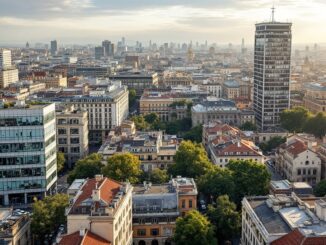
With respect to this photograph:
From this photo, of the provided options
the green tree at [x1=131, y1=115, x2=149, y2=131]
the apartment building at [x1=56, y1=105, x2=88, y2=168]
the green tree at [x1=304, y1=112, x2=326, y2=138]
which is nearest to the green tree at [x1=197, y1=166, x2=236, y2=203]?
the apartment building at [x1=56, y1=105, x2=88, y2=168]

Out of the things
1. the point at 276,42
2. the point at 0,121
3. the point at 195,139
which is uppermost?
the point at 276,42

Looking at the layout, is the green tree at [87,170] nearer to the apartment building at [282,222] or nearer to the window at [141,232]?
the window at [141,232]

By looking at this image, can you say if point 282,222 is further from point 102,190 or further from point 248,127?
point 248,127

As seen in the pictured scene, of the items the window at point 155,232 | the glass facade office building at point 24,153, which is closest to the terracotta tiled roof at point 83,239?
the window at point 155,232

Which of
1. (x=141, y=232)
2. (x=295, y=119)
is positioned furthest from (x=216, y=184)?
(x=295, y=119)

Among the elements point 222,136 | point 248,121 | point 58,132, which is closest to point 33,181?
point 58,132

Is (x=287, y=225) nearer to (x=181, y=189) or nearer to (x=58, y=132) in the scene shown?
(x=181, y=189)
